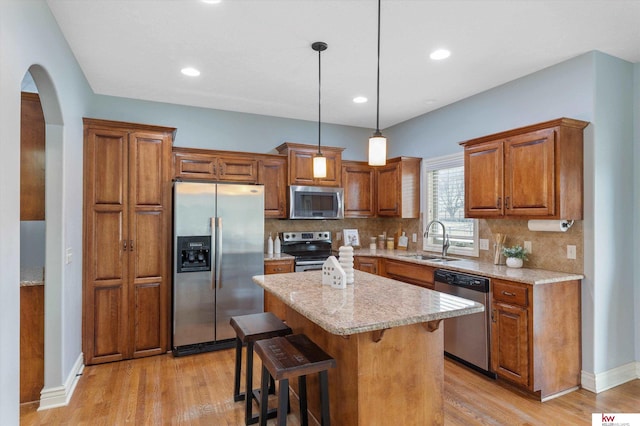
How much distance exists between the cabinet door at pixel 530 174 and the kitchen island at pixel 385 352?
1469 millimetres

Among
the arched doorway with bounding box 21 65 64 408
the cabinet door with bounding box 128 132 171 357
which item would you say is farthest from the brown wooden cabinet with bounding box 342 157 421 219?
the arched doorway with bounding box 21 65 64 408

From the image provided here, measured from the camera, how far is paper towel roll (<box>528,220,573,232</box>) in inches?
118

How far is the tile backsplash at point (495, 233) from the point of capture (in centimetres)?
305

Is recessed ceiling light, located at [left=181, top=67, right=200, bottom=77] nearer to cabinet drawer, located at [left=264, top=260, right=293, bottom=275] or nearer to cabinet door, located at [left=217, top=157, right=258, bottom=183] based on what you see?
cabinet door, located at [left=217, top=157, right=258, bottom=183]

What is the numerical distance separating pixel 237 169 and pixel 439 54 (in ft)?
8.37

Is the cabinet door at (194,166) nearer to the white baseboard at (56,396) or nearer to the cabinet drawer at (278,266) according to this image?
the cabinet drawer at (278,266)

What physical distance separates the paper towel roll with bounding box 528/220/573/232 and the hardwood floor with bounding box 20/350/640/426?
133 cm

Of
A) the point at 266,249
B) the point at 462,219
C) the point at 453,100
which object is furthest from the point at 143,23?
the point at 462,219

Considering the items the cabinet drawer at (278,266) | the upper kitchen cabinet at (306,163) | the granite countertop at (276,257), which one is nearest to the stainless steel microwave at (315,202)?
the upper kitchen cabinet at (306,163)

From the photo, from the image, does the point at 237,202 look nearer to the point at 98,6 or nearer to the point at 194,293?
the point at 194,293

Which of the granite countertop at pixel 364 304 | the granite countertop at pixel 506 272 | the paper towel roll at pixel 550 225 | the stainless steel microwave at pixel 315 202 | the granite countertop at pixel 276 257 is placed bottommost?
the granite countertop at pixel 276 257

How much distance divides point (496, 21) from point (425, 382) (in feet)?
8.08

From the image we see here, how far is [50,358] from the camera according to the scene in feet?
8.61

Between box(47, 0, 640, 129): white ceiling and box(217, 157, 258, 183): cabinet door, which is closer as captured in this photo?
box(47, 0, 640, 129): white ceiling
